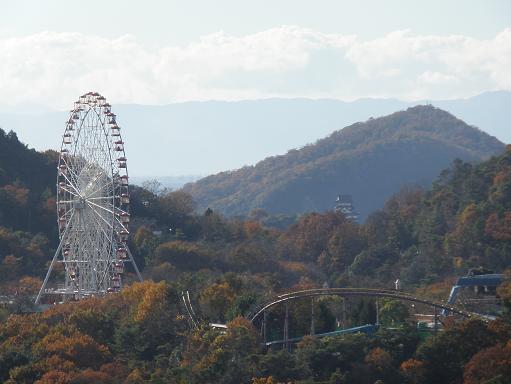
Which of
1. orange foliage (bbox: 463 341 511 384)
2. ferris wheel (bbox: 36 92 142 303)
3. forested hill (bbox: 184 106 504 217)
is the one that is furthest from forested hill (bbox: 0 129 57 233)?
forested hill (bbox: 184 106 504 217)

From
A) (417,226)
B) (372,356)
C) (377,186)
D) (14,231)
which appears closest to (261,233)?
(417,226)

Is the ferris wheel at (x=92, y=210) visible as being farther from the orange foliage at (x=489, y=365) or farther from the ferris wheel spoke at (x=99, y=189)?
the orange foliage at (x=489, y=365)

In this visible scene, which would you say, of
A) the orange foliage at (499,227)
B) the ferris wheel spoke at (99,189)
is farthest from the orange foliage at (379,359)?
the orange foliage at (499,227)

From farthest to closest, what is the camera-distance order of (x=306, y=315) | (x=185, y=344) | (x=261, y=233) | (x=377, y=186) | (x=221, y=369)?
1. (x=377, y=186)
2. (x=261, y=233)
3. (x=306, y=315)
4. (x=185, y=344)
5. (x=221, y=369)

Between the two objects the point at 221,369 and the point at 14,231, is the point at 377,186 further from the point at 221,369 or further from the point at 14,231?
the point at 221,369

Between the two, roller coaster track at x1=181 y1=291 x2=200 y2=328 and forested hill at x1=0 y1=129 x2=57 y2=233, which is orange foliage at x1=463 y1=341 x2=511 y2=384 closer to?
roller coaster track at x1=181 y1=291 x2=200 y2=328
